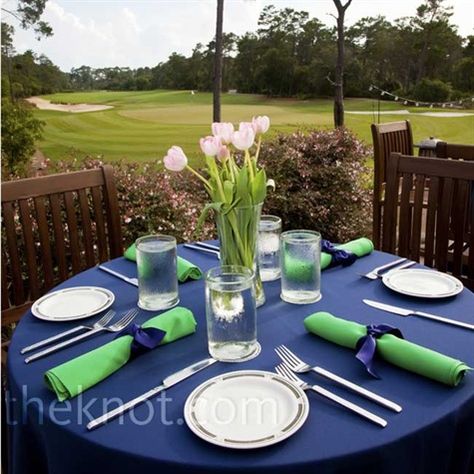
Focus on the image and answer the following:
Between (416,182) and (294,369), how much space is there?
3.84 feet

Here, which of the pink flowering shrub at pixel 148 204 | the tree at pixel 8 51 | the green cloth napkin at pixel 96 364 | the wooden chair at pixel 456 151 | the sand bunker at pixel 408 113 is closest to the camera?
the green cloth napkin at pixel 96 364

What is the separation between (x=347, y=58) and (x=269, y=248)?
22.1 ft

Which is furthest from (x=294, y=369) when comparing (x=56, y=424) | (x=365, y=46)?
(x=365, y=46)

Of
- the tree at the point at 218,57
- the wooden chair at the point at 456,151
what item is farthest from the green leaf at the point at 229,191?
the tree at the point at 218,57

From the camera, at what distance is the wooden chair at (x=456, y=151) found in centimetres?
236

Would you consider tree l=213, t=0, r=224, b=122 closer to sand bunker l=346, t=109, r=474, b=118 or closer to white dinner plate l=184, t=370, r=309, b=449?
sand bunker l=346, t=109, r=474, b=118

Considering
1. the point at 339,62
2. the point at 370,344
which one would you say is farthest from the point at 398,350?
the point at 339,62

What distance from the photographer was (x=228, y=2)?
17.9 ft

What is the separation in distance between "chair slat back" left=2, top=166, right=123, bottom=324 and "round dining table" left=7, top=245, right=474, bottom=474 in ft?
1.85

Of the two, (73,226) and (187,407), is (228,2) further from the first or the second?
(187,407)

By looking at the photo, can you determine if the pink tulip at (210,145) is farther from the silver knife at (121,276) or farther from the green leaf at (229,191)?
the silver knife at (121,276)

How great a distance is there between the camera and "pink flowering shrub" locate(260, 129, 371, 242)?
3.72m

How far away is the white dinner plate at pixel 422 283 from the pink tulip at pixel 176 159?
0.61m

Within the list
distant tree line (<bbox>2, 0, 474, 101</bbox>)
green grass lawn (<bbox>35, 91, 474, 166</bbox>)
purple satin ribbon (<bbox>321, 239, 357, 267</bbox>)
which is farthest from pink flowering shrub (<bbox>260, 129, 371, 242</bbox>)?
green grass lawn (<bbox>35, 91, 474, 166</bbox>)
